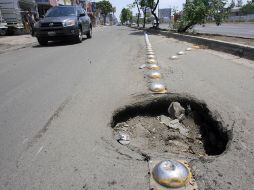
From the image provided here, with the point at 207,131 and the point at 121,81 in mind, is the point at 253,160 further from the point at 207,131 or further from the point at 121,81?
the point at 121,81

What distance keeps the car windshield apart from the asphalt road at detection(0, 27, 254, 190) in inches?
298

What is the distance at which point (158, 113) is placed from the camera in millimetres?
4000

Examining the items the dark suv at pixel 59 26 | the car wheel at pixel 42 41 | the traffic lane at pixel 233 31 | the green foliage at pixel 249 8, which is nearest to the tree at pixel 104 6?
the green foliage at pixel 249 8

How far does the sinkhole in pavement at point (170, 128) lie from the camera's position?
2.94 m

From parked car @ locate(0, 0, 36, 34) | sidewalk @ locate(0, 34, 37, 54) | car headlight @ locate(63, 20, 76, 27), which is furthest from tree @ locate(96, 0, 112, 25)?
car headlight @ locate(63, 20, 76, 27)

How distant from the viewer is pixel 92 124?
3213 millimetres

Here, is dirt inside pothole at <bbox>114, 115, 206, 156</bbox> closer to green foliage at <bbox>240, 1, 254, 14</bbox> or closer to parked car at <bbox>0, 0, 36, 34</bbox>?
parked car at <bbox>0, 0, 36, 34</bbox>

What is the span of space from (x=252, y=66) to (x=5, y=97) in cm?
523

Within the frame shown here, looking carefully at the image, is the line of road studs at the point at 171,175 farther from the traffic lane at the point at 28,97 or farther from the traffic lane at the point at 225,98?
the traffic lane at the point at 28,97

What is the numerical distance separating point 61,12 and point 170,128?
38.5 ft

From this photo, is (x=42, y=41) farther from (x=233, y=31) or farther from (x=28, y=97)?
(x=233, y=31)

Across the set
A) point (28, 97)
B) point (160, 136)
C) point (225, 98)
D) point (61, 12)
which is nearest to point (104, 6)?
→ point (61, 12)

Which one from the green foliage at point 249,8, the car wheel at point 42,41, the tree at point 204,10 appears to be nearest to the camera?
the car wheel at point 42,41

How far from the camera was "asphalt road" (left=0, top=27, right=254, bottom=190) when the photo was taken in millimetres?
2162
